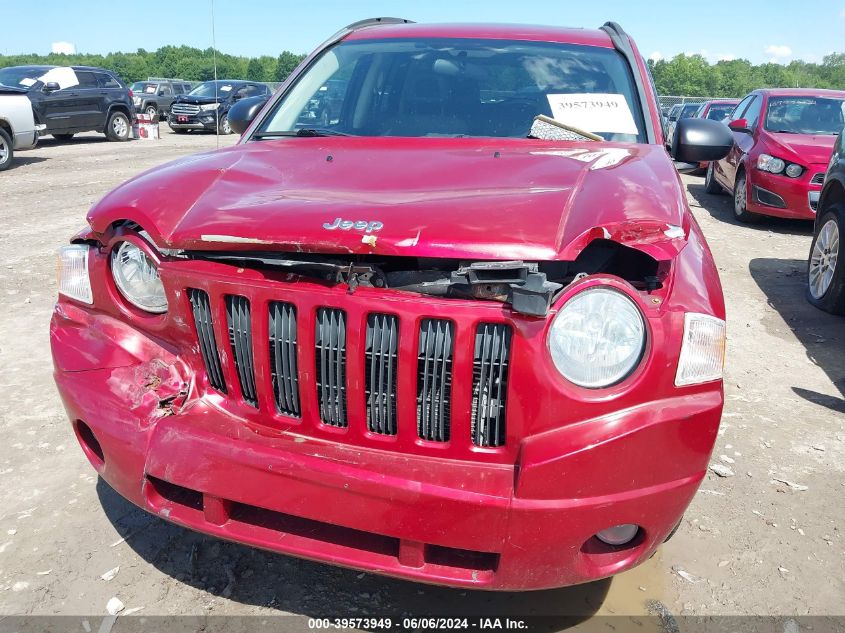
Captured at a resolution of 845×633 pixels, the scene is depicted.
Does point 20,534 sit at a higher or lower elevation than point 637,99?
lower

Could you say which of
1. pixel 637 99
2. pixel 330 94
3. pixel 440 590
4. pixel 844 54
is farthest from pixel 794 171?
pixel 844 54

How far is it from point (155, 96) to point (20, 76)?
42.2 feet

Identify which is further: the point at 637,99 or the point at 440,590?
the point at 637,99

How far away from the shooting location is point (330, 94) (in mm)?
3611

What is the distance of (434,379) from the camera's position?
6.08 feet

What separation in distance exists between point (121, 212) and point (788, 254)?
7357 mm

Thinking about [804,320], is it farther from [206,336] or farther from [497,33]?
[206,336]

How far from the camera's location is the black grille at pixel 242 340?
6.64ft

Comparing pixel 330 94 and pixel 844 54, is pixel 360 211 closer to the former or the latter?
pixel 330 94

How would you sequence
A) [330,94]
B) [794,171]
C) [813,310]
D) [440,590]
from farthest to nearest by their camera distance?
[794,171]
[813,310]
[330,94]
[440,590]

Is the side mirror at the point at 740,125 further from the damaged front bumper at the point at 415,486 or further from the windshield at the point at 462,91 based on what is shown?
the damaged front bumper at the point at 415,486

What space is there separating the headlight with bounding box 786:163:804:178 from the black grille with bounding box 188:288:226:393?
8061 mm

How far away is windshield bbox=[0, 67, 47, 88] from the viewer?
49.5 feet

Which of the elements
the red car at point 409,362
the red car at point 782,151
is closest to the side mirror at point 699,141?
the red car at point 409,362
